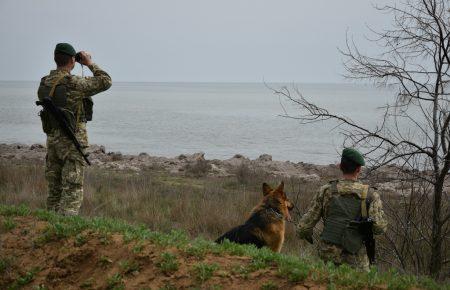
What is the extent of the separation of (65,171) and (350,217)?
12.4 ft

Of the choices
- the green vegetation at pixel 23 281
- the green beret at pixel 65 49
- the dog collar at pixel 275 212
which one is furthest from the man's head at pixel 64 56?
the dog collar at pixel 275 212

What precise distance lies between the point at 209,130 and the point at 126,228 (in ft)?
180

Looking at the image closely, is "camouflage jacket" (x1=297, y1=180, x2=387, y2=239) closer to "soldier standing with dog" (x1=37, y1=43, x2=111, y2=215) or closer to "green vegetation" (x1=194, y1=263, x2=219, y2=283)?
"green vegetation" (x1=194, y1=263, x2=219, y2=283)

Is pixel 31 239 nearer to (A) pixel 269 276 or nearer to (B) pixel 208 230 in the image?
(A) pixel 269 276

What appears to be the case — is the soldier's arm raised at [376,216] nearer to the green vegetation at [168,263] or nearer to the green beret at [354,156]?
the green beret at [354,156]

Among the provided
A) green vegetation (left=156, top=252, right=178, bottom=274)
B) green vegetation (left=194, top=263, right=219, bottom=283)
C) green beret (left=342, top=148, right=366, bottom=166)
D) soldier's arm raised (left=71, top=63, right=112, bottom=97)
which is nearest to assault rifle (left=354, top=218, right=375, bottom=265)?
green beret (left=342, top=148, right=366, bottom=166)

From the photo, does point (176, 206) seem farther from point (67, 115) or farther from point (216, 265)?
point (216, 265)

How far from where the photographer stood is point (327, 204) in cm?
550

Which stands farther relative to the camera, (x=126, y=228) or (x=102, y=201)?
(x=102, y=201)

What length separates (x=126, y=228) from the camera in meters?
6.25

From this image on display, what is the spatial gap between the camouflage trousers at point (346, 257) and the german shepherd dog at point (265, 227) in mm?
1046

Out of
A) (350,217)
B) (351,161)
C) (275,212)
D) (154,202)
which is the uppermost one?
(351,161)

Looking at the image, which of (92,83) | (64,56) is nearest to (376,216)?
(92,83)

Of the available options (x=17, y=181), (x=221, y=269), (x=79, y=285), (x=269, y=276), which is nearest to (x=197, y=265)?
(x=221, y=269)
